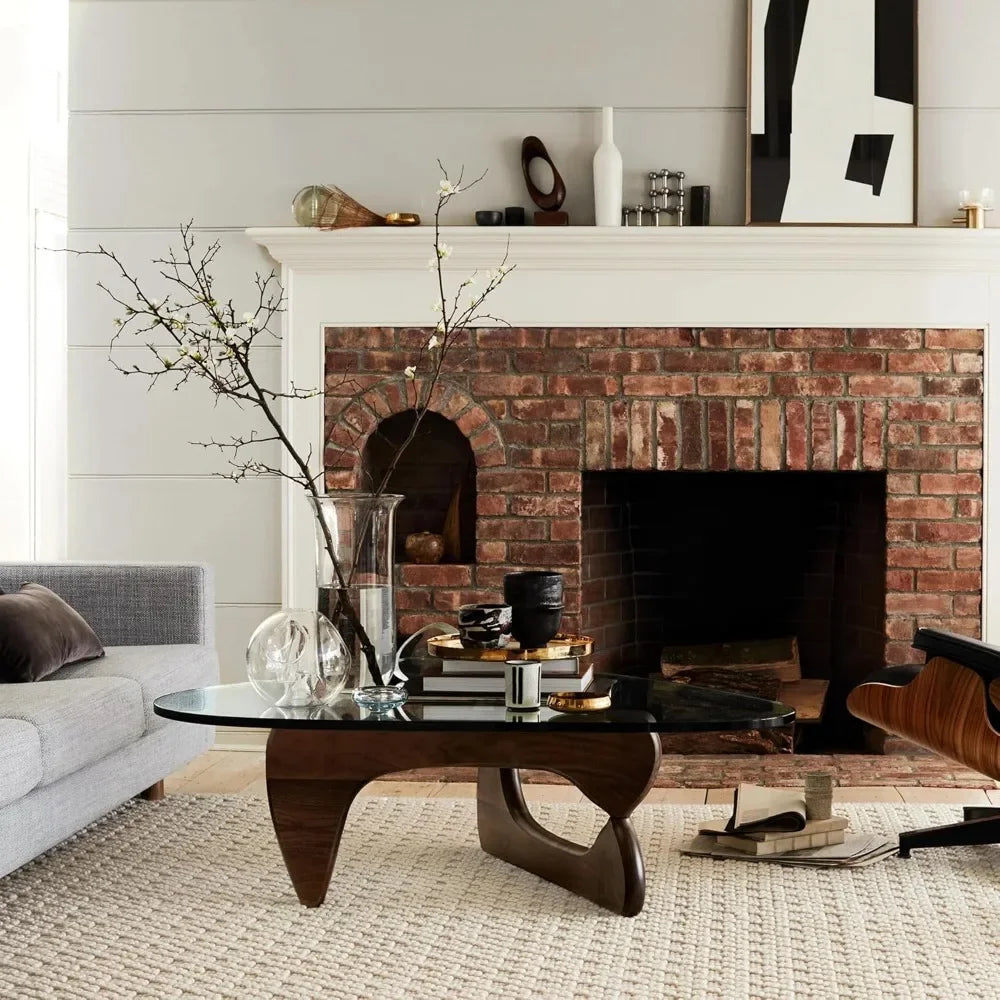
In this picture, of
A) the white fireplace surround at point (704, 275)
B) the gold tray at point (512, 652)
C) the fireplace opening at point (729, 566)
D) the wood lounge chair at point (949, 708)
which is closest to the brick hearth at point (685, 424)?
the white fireplace surround at point (704, 275)

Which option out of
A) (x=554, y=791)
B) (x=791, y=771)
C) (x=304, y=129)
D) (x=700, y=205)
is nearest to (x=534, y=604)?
(x=554, y=791)

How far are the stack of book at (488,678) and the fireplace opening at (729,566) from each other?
1813 millimetres

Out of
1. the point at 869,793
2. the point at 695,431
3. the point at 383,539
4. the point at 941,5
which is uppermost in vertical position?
the point at 941,5

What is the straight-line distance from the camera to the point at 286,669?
8.36 ft

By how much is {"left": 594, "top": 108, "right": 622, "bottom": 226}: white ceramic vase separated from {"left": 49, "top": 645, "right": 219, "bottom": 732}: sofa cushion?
181 centimetres

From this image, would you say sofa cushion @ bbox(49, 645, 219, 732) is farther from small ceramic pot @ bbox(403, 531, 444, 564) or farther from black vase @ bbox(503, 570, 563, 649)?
black vase @ bbox(503, 570, 563, 649)

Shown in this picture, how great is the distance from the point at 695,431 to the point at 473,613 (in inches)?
66.2

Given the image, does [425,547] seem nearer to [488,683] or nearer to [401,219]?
[401,219]

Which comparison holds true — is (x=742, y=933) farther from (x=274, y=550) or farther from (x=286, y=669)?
(x=274, y=550)

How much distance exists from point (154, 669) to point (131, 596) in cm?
41

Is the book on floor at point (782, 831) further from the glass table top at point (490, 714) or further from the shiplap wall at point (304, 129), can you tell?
the shiplap wall at point (304, 129)

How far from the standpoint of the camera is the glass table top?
2.41m

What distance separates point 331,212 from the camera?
4.12 metres

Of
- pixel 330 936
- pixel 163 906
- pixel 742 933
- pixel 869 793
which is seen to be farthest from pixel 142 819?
pixel 869 793
